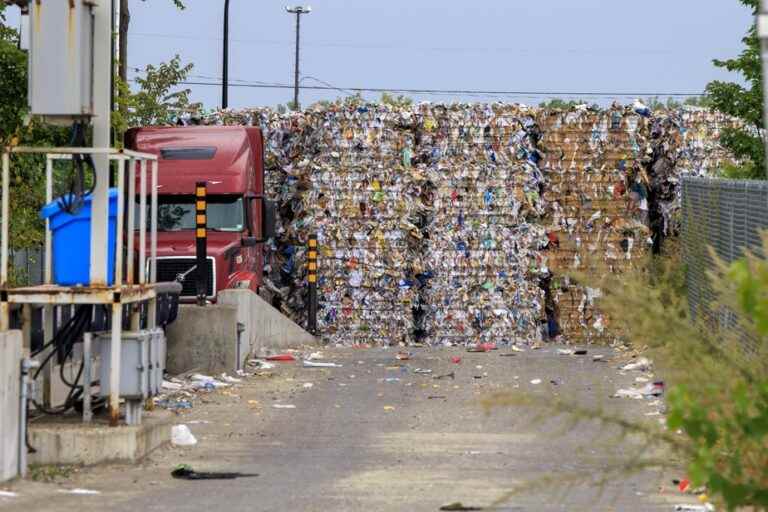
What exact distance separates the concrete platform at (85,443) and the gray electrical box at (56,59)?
8.18 feet

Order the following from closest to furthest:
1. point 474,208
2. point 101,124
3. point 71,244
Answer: point 101,124 < point 71,244 < point 474,208

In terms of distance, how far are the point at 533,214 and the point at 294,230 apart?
4.73m

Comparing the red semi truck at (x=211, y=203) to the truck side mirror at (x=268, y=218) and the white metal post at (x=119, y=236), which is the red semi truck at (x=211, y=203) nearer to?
the truck side mirror at (x=268, y=218)

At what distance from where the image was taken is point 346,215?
30.1 m

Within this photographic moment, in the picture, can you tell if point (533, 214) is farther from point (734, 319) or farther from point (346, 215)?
point (734, 319)

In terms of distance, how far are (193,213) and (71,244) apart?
42.7 ft

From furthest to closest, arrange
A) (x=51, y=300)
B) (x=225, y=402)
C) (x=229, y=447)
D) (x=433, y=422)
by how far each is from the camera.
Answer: (x=225, y=402) < (x=433, y=422) < (x=229, y=447) < (x=51, y=300)

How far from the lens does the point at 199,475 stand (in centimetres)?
1192

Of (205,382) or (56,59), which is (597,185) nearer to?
(205,382)

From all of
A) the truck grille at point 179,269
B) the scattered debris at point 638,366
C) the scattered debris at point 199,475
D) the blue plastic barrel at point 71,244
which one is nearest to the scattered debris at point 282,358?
the truck grille at point 179,269

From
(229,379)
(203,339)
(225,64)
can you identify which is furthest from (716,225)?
(225,64)

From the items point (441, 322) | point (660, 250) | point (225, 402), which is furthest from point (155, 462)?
point (660, 250)

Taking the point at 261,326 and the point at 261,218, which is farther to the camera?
the point at 261,218

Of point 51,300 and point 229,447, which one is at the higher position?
point 51,300
